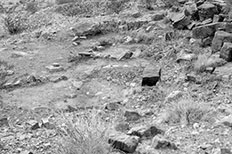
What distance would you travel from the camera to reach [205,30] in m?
7.77

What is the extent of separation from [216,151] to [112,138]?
1.14 metres

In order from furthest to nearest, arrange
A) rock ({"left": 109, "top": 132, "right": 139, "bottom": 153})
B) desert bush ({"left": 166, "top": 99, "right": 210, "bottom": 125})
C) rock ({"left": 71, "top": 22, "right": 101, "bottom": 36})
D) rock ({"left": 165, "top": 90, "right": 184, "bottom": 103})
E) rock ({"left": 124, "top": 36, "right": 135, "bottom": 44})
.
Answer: rock ({"left": 71, "top": 22, "right": 101, "bottom": 36})
rock ({"left": 124, "top": 36, "right": 135, "bottom": 44})
rock ({"left": 165, "top": 90, "right": 184, "bottom": 103})
desert bush ({"left": 166, "top": 99, "right": 210, "bottom": 125})
rock ({"left": 109, "top": 132, "right": 139, "bottom": 153})

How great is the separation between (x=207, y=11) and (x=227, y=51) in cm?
225

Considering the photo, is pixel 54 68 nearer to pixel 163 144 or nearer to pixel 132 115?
pixel 132 115

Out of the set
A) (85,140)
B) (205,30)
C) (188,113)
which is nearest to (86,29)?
(205,30)

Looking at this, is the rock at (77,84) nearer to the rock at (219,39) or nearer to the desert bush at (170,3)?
the rock at (219,39)

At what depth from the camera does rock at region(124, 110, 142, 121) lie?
17.3ft

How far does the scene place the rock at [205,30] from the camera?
7.70 m

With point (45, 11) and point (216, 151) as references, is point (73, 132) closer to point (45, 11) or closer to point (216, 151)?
point (216, 151)

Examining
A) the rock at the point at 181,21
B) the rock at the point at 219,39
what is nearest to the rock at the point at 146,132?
the rock at the point at 219,39

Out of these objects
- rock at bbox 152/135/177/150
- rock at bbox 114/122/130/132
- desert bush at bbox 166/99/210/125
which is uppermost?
rock at bbox 152/135/177/150

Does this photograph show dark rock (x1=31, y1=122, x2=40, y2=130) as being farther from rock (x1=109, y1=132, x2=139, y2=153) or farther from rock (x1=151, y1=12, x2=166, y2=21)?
rock (x1=151, y1=12, x2=166, y2=21)

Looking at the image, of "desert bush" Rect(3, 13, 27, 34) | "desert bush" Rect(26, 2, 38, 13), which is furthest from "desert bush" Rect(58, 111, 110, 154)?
"desert bush" Rect(26, 2, 38, 13)

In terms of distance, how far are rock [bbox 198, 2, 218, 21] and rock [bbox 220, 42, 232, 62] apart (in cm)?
206
